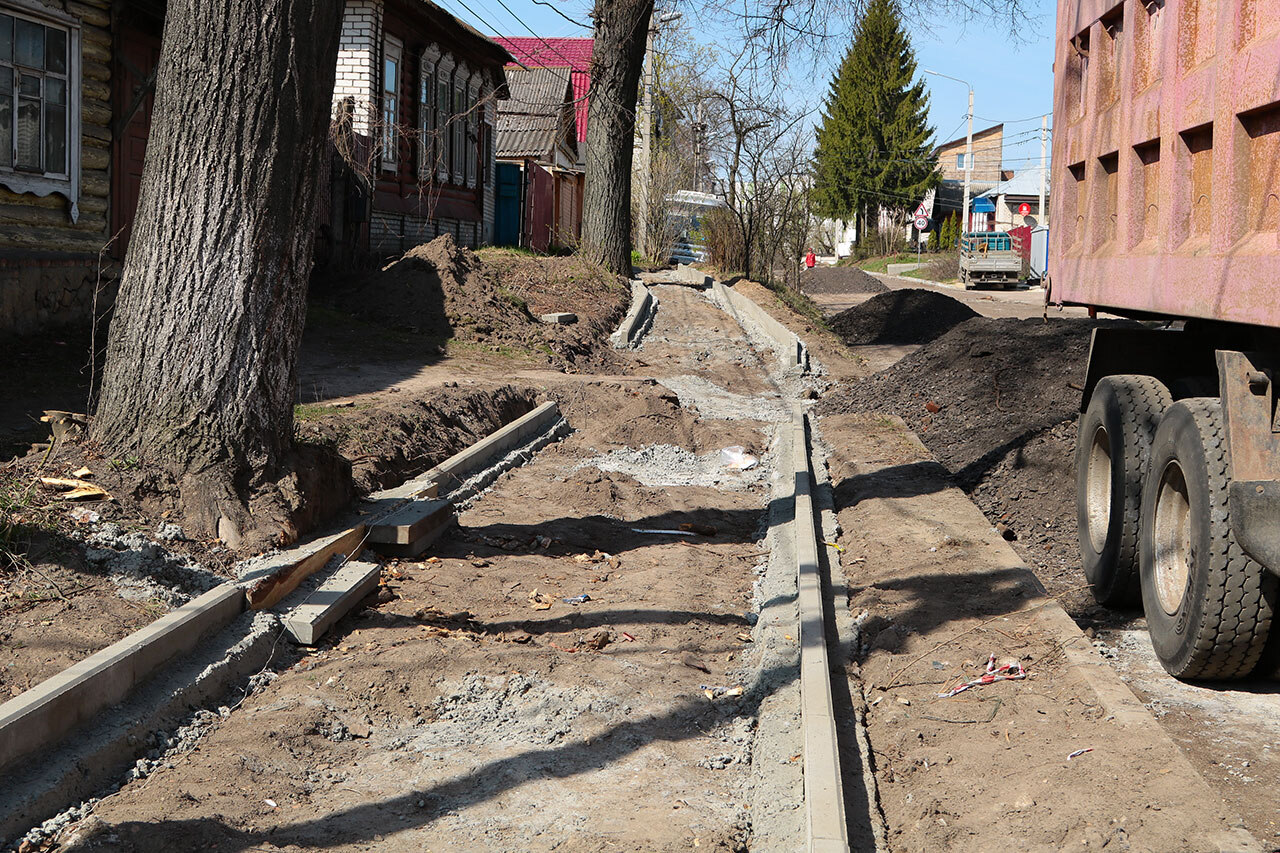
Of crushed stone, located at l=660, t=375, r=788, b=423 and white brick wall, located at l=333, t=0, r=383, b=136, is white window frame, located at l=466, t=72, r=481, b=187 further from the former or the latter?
crushed stone, located at l=660, t=375, r=788, b=423

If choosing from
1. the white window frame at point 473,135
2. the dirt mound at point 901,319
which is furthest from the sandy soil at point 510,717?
the white window frame at point 473,135

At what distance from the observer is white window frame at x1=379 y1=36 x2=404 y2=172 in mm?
19047

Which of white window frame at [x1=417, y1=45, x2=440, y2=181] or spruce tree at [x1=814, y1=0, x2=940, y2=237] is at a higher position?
spruce tree at [x1=814, y1=0, x2=940, y2=237]

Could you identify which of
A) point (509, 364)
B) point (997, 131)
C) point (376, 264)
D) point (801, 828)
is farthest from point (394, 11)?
point (997, 131)

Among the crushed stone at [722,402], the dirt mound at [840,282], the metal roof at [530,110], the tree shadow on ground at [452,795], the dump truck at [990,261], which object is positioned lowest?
the tree shadow on ground at [452,795]

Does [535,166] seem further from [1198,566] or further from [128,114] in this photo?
[1198,566]

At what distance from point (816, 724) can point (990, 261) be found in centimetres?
3782

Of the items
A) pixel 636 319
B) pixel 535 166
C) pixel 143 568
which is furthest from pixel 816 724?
pixel 535 166

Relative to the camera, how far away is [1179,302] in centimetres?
457

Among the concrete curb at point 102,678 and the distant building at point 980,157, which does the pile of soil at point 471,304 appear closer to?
the concrete curb at point 102,678

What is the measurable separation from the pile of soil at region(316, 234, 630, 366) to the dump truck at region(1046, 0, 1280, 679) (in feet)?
28.9

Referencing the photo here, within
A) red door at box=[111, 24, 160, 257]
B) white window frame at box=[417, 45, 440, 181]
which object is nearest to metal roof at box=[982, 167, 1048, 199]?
white window frame at box=[417, 45, 440, 181]

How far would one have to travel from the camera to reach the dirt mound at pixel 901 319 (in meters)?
21.7

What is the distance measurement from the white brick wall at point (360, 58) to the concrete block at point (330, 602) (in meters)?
14.2
